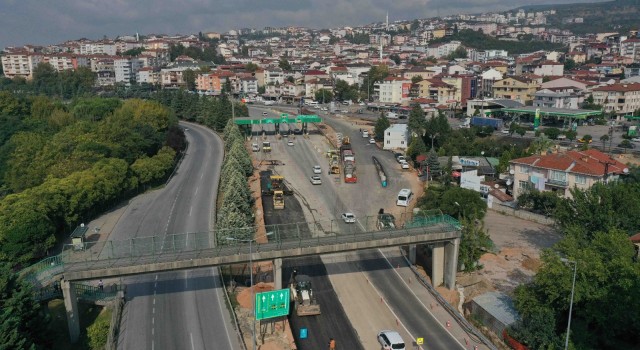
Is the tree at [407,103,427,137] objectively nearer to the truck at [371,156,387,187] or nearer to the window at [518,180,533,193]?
the truck at [371,156,387,187]

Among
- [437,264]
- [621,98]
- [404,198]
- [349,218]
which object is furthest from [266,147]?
[621,98]

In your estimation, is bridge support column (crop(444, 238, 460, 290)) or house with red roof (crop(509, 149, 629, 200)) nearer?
bridge support column (crop(444, 238, 460, 290))

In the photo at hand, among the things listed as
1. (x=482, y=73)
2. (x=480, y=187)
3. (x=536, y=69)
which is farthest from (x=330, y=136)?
(x=536, y=69)

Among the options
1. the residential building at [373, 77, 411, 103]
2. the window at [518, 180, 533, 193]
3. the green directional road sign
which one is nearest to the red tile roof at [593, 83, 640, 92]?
the residential building at [373, 77, 411, 103]

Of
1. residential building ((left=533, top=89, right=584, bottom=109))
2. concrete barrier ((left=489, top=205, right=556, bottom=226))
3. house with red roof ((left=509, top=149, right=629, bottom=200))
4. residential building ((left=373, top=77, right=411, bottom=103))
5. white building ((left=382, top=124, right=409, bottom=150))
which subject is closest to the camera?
concrete barrier ((left=489, top=205, right=556, bottom=226))

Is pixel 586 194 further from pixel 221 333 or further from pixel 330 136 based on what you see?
pixel 330 136

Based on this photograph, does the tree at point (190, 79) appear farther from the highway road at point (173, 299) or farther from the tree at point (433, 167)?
the highway road at point (173, 299)

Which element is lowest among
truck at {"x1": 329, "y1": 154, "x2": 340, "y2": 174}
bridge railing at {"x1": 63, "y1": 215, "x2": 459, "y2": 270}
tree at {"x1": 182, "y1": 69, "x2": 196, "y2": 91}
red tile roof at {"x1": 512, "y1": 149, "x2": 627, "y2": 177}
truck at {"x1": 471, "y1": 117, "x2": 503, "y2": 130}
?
truck at {"x1": 329, "y1": 154, "x2": 340, "y2": 174}
